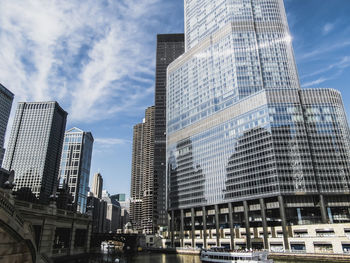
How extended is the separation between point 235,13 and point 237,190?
10693cm

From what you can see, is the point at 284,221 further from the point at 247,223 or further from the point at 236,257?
the point at 236,257

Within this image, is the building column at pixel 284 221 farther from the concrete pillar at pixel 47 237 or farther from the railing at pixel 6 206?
the railing at pixel 6 206

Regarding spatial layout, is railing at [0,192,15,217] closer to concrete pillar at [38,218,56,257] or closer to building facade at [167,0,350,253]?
concrete pillar at [38,218,56,257]

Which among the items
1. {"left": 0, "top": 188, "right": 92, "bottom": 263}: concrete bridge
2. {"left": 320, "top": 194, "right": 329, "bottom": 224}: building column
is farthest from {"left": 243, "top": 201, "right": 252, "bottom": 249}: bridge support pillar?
{"left": 0, "top": 188, "right": 92, "bottom": 263}: concrete bridge

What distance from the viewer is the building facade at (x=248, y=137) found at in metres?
115

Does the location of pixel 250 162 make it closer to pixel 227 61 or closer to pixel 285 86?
pixel 285 86

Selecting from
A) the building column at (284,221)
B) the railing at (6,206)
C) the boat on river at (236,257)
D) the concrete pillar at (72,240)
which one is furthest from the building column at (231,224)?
the railing at (6,206)

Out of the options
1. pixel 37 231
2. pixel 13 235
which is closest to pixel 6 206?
pixel 13 235

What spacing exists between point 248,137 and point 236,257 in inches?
2579

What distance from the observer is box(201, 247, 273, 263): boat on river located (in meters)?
72.2

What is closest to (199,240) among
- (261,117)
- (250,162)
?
(250,162)

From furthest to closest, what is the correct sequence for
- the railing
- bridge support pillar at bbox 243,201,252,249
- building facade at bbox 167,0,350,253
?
bridge support pillar at bbox 243,201,252,249 < building facade at bbox 167,0,350,253 < the railing

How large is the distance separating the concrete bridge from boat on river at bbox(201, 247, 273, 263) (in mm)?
40103

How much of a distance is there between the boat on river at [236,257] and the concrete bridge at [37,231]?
40103 millimetres
